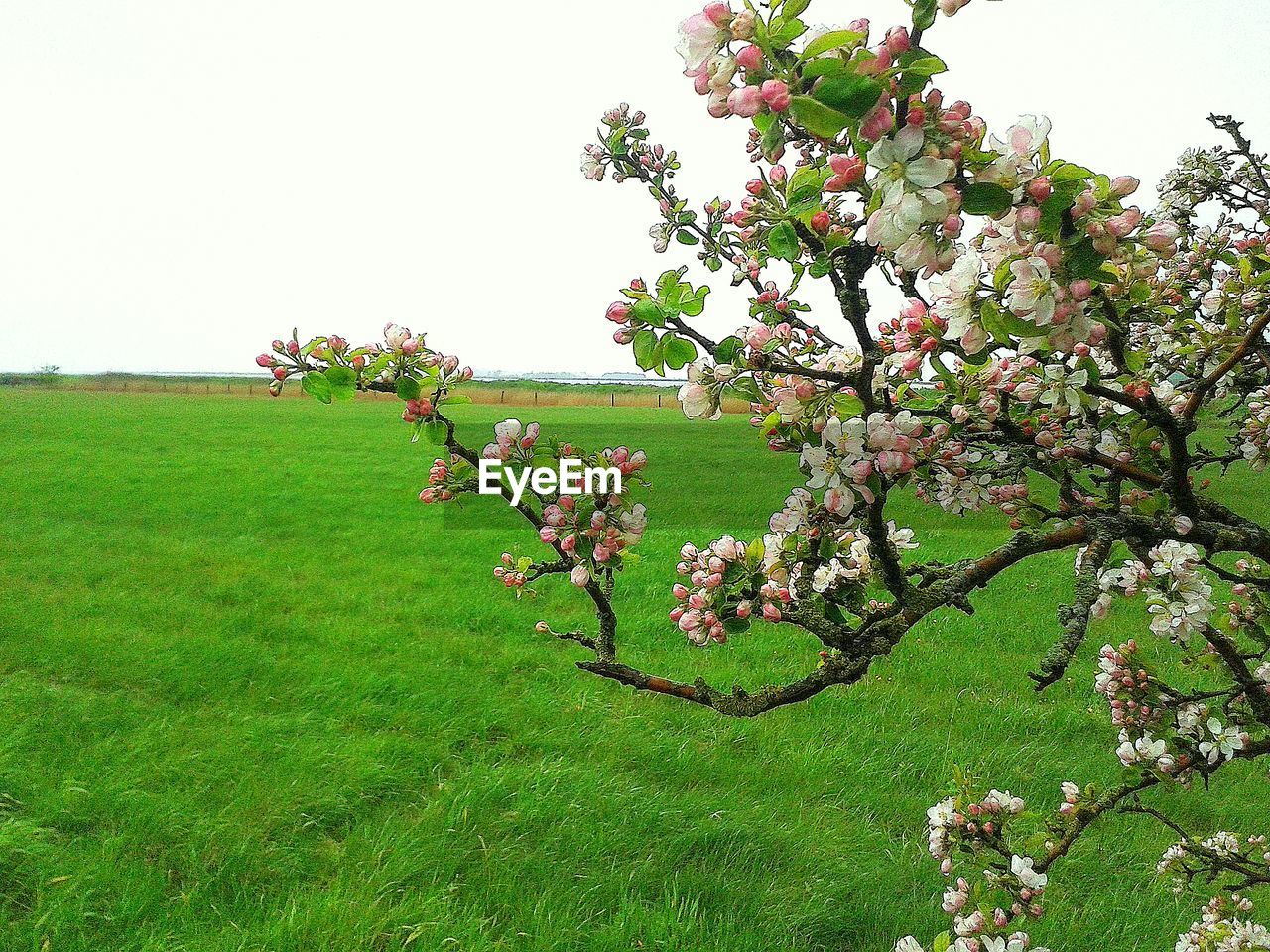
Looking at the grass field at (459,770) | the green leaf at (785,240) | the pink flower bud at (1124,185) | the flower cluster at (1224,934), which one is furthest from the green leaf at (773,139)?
the grass field at (459,770)

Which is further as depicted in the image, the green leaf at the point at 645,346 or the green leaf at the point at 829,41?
the green leaf at the point at 645,346

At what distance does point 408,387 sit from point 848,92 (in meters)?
0.93

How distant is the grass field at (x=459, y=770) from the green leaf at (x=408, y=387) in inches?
76.4

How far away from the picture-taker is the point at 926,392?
1.85 metres

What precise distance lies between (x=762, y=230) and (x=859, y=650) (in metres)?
0.68

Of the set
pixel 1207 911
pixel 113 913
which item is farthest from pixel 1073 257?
pixel 113 913

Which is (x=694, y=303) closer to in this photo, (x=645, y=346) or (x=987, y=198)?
(x=645, y=346)

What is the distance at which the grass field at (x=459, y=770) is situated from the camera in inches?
105

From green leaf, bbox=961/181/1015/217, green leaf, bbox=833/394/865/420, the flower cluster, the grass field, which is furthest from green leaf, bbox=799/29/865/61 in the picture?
the grass field

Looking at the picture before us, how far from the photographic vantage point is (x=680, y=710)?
165 inches

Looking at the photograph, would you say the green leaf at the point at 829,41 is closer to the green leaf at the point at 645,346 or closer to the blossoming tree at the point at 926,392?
the blossoming tree at the point at 926,392

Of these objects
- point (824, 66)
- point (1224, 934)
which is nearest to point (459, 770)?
point (1224, 934)

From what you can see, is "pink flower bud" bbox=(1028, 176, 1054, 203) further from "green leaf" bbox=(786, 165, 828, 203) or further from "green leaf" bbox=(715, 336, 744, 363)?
"green leaf" bbox=(715, 336, 744, 363)

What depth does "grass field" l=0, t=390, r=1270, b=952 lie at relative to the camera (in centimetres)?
268
